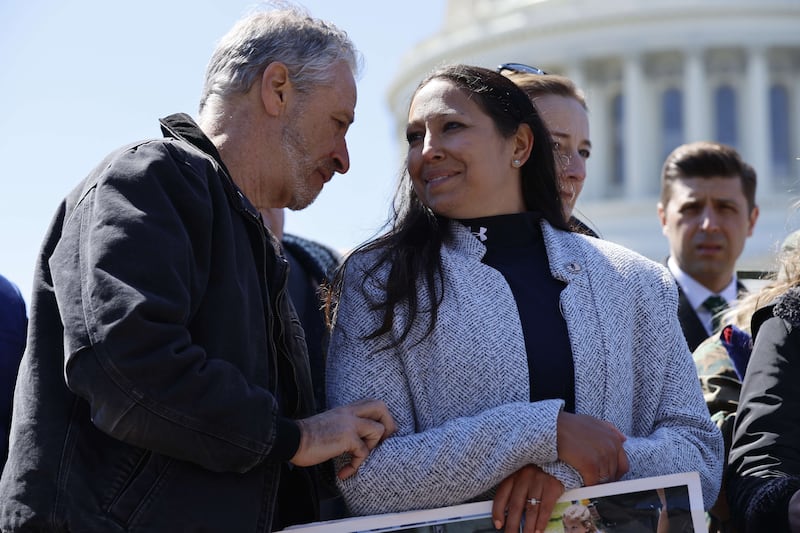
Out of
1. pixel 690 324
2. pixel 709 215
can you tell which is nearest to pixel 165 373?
pixel 690 324

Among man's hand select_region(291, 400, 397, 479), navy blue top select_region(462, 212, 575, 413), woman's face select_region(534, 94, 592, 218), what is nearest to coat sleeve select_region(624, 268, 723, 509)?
navy blue top select_region(462, 212, 575, 413)

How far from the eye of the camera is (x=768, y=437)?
12.5 ft

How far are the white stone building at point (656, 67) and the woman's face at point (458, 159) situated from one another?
1972 inches

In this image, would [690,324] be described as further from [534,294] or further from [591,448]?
[591,448]

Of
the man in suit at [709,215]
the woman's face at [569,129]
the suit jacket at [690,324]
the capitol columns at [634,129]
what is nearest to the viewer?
the woman's face at [569,129]

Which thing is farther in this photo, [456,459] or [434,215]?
[434,215]

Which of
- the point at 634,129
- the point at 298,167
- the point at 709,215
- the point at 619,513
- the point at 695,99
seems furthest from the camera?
the point at 695,99

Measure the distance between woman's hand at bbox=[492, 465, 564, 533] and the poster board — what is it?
0.15 feet

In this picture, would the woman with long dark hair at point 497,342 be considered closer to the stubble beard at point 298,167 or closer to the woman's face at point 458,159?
the woman's face at point 458,159

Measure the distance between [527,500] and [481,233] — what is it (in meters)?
0.90

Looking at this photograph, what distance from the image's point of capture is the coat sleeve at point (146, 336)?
122 inches

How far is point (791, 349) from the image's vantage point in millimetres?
3914

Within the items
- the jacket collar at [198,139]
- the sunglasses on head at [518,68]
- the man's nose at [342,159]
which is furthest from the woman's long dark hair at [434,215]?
the sunglasses on head at [518,68]

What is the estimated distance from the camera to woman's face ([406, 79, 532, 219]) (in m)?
4.00
